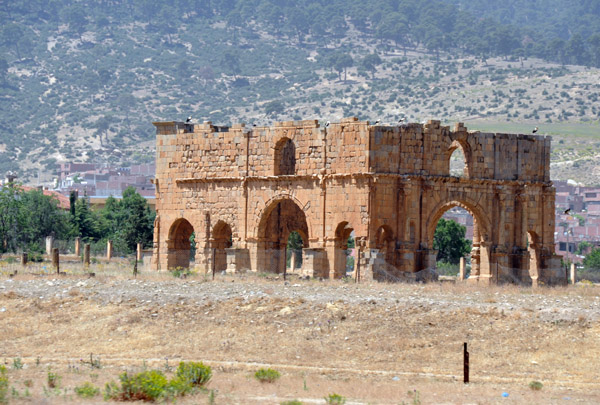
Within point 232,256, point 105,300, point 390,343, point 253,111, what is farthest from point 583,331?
point 253,111

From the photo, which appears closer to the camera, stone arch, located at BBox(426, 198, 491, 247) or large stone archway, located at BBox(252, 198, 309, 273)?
stone arch, located at BBox(426, 198, 491, 247)

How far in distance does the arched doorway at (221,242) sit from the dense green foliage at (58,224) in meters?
15.9

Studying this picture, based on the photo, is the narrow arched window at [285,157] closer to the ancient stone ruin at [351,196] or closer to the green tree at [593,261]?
the ancient stone ruin at [351,196]

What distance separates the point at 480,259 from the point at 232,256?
9.24 meters

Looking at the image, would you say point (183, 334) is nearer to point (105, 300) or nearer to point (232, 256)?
point (105, 300)

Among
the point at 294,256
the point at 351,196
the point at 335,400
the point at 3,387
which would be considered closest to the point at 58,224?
the point at 294,256

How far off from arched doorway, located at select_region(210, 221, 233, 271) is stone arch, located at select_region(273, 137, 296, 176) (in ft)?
11.0

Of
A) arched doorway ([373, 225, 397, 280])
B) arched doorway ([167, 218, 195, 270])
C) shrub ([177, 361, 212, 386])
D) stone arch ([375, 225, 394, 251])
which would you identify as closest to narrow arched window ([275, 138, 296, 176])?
arched doorway ([373, 225, 397, 280])

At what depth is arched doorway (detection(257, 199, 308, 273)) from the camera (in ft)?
162

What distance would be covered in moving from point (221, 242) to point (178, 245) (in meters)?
2.32

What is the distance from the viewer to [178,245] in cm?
5275

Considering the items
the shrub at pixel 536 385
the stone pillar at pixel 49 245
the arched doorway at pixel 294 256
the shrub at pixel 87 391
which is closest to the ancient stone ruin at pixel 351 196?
the arched doorway at pixel 294 256

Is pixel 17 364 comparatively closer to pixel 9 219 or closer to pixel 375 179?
pixel 375 179

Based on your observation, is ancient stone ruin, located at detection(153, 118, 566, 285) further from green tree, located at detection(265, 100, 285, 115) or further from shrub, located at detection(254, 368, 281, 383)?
green tree, located at detection(265, 100, 285, 115)
